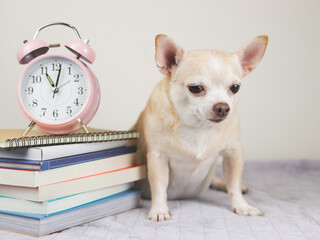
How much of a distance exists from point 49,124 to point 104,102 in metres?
0.87

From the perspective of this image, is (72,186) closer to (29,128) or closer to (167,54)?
(29,128)

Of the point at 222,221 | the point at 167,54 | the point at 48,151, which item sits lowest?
the point at 222,221

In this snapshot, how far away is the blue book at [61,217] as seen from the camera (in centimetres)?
108

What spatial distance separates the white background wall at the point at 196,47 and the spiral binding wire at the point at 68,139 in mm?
792

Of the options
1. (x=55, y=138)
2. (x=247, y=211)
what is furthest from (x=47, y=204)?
(x=247, y=211)

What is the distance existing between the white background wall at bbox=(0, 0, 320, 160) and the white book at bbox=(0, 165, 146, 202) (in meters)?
0.80

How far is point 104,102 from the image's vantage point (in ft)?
6.82

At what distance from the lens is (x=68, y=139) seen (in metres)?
1.16

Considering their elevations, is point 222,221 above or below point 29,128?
below

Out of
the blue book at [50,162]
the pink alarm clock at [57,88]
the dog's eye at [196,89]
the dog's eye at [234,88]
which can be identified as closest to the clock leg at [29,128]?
the pink alarm clock at [57,88]

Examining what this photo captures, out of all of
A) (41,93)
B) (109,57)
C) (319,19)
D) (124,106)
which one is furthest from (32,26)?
(319,19)

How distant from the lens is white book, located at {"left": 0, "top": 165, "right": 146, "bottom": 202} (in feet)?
3.56

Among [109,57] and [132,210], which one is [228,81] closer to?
[132,210]

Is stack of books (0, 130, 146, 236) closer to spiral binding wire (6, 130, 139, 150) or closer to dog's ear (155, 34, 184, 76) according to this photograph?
spiral binding wire (6, 130, 139, 150)
